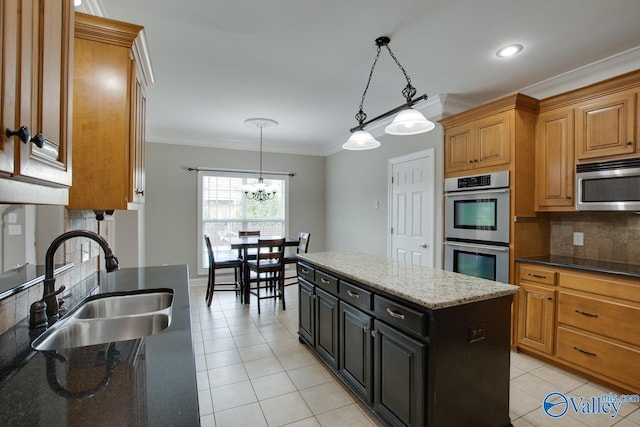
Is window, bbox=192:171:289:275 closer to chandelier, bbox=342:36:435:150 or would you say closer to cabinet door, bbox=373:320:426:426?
chandelier, bbox=342:36:435:150

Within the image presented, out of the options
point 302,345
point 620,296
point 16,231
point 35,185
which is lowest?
point 302,345

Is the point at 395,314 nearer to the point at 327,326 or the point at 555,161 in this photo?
the point at 327,326

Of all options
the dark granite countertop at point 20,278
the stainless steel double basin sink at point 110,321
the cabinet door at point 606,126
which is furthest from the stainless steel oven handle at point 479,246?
the dark granite countertop at point 20,278

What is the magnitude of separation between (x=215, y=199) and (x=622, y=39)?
5.40m

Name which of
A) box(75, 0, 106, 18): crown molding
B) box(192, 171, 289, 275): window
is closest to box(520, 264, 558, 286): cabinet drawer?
box(75, 0, 106, 18): crown molding

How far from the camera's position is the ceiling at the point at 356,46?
2.01 m

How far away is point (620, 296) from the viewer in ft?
7.23

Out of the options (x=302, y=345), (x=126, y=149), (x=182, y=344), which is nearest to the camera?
(x=182, y=344)

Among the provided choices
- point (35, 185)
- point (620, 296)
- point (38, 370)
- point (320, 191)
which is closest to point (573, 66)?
point (620, 296)

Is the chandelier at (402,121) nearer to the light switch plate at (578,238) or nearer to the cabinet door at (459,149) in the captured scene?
the cabinet door at (459,149)

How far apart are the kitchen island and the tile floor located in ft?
0.89

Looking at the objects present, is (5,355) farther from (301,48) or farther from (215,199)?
(215,199)

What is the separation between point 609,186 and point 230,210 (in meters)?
5.12

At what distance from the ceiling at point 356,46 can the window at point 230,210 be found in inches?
72.6
